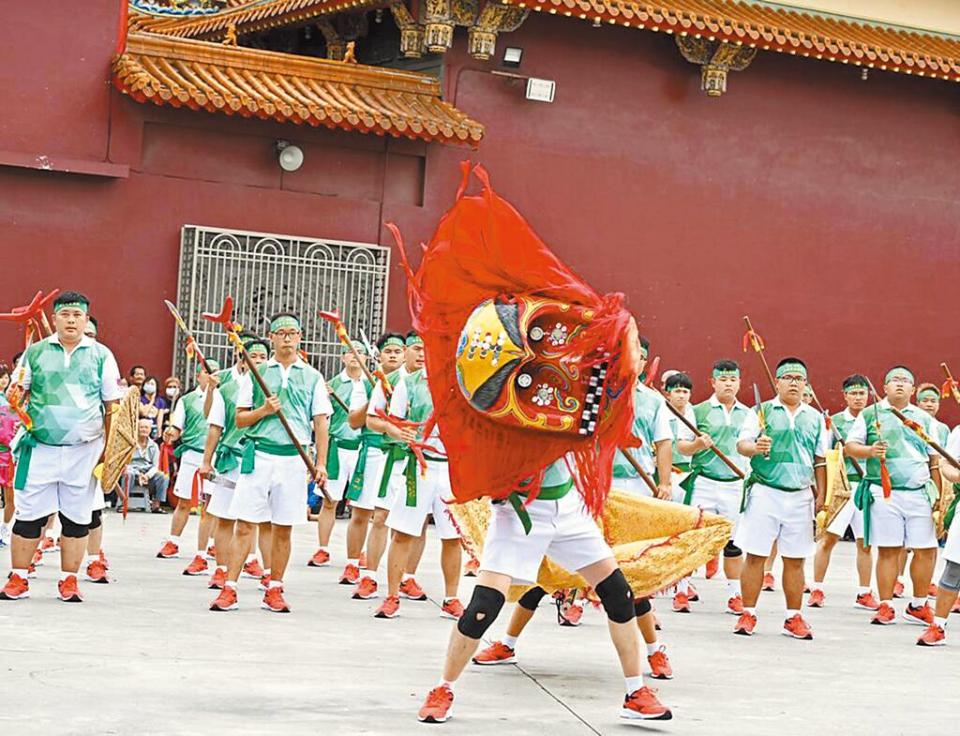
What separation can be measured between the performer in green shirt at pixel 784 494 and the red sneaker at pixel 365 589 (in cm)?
270

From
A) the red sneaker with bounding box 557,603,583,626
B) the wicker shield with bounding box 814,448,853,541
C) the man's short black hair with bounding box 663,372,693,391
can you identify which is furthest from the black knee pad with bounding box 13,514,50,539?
the wicker shield with bounding box 814,448,853,541

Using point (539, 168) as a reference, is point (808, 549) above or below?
below

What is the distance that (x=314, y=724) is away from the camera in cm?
808

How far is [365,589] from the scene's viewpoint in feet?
43.8

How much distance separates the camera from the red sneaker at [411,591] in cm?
1334

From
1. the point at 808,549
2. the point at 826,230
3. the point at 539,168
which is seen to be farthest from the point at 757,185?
the point at 808,549

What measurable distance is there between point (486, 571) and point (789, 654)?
349 centimetres

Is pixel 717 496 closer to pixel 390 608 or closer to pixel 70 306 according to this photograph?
pixel 390 608

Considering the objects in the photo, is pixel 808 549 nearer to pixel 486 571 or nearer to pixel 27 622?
pixel 486 571

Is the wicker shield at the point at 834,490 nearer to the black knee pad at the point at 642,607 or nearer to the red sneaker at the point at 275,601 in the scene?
the black knee pad at the point at 642,607

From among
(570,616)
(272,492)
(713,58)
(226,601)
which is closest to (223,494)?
(272,492)

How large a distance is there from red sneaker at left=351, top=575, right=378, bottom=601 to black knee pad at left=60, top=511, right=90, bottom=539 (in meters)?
2.18

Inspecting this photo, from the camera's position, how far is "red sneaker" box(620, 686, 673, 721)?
8.42 m

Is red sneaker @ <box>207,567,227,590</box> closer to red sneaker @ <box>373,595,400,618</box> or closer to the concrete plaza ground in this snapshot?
the concrete plaza ground
